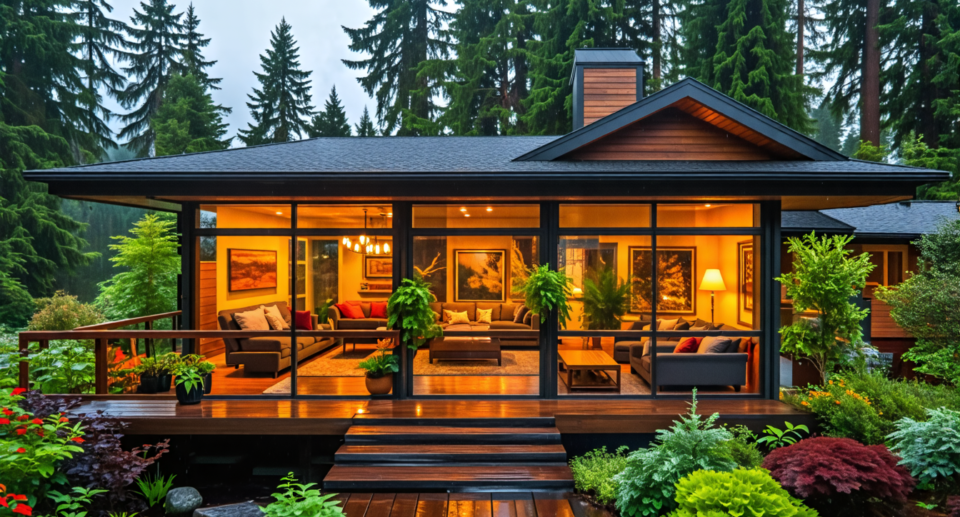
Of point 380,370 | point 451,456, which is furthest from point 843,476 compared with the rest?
point 380,370

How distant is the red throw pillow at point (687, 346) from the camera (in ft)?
21.2

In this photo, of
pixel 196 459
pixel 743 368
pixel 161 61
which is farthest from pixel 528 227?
pixel 161 61

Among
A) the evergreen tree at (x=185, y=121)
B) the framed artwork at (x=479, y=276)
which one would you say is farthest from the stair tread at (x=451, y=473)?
the evergreen tree at (x=185, y=121)

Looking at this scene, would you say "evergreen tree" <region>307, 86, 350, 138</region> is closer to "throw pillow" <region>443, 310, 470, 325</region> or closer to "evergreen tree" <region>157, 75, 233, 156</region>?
"evergreen tree" <region>157, 75, 233, 156</region>

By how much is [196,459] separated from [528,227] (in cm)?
457

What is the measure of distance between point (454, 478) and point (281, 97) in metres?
21.6

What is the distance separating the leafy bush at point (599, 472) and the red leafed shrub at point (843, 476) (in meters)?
1.30

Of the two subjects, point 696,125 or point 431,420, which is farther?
point 696,125

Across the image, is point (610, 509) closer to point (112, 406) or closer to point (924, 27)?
point (112, 406)

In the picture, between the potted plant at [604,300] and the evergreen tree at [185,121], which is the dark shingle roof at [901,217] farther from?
the evergreen tree at [185,121]

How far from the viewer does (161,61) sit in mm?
20484

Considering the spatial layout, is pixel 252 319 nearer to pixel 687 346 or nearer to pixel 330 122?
pixel 687 346

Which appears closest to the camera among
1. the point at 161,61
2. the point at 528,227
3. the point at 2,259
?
the point at 528,227

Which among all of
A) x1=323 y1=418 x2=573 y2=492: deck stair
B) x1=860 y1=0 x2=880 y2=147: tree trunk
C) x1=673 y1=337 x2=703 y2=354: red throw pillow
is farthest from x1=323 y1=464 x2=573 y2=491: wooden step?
x1=860 y1=0 x2=880 y2=147: tree trunk
